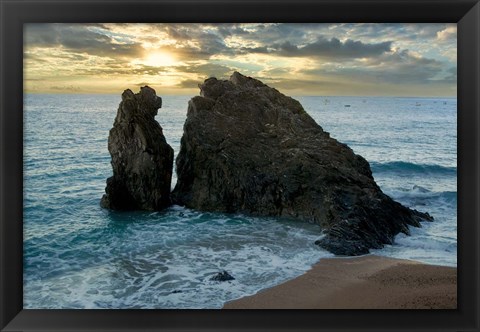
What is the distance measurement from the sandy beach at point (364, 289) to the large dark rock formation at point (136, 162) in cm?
370

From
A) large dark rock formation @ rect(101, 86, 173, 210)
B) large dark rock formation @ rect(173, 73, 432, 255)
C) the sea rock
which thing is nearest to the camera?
the sea rock

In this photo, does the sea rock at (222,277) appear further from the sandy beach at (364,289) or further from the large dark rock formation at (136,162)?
the large dark rock formation at (136,162)

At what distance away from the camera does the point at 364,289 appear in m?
5.12

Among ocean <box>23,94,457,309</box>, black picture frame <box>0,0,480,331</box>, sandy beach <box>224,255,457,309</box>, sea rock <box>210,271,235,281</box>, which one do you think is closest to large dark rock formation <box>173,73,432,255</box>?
ocean <box>23,94,457,309</box>

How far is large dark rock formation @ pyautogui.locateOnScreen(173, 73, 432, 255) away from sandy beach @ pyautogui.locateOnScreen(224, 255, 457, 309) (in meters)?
0.83

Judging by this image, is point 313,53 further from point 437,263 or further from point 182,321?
point 182,321

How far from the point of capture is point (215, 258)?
6.10m

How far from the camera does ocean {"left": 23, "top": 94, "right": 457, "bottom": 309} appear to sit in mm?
5246

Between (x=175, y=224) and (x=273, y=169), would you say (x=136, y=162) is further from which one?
(x=273, y=169)

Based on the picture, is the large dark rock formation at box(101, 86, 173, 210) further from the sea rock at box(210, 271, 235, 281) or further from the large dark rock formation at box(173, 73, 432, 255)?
the sea rock at box(210, 271, 235, 281)
